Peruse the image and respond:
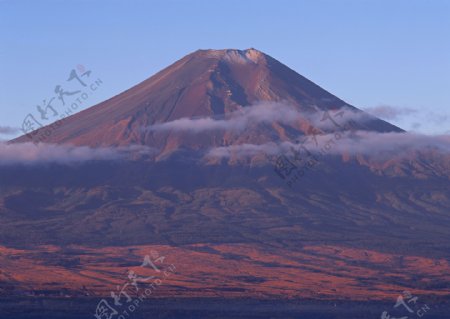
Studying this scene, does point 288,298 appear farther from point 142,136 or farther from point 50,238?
point 142,136

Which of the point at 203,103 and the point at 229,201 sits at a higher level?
the point at 203,103

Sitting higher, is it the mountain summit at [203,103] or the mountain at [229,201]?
the mountain summit at [203,103]

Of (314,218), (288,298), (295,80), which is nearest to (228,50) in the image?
(295,80)

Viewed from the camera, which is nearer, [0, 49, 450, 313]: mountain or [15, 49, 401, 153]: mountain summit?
[0, 49, 450, 313]: mountain

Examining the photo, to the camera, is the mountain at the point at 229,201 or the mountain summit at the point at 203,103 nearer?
the mountain at the point at 229,201

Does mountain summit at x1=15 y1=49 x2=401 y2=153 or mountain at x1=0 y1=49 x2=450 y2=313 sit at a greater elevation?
mountain summit at x1=15 y1=49 x2=401 y2=153
